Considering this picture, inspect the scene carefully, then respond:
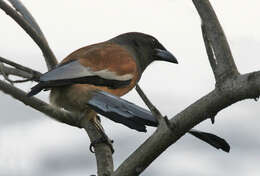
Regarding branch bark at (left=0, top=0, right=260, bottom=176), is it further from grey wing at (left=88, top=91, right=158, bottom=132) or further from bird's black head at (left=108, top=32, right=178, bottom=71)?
bird's black head at (left=108, top=32, right=178, bottom=71)

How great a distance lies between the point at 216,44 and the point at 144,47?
3240 mm

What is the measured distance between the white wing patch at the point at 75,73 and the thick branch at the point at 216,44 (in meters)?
1.64

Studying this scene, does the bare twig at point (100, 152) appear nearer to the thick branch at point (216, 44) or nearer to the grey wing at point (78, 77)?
the grey wing at point (78, 77)

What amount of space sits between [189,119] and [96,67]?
7.05ft

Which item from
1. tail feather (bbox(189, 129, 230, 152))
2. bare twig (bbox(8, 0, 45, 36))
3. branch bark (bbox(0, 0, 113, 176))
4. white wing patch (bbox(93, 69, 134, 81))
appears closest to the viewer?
tail feather (bbox(189, 129, 230, 152))

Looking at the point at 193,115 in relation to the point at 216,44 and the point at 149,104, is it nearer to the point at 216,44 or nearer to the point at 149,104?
the point at 149,104

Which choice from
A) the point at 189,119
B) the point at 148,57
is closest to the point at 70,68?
the point at 148,57

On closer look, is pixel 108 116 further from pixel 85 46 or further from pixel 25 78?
pixel 85 46

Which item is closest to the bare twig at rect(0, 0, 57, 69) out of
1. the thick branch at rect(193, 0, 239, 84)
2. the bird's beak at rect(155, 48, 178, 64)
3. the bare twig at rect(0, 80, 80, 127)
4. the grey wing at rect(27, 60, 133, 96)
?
the grey wing at rect(27, 60, 133, 96)

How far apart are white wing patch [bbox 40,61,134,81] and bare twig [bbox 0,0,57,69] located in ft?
0.73

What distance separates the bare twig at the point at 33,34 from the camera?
165 inches

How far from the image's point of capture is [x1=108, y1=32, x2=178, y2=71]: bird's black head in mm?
5477

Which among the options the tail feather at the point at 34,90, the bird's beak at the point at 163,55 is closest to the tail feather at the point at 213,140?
the tail feather at the point at 34,90

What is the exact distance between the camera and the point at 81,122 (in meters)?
4.23
